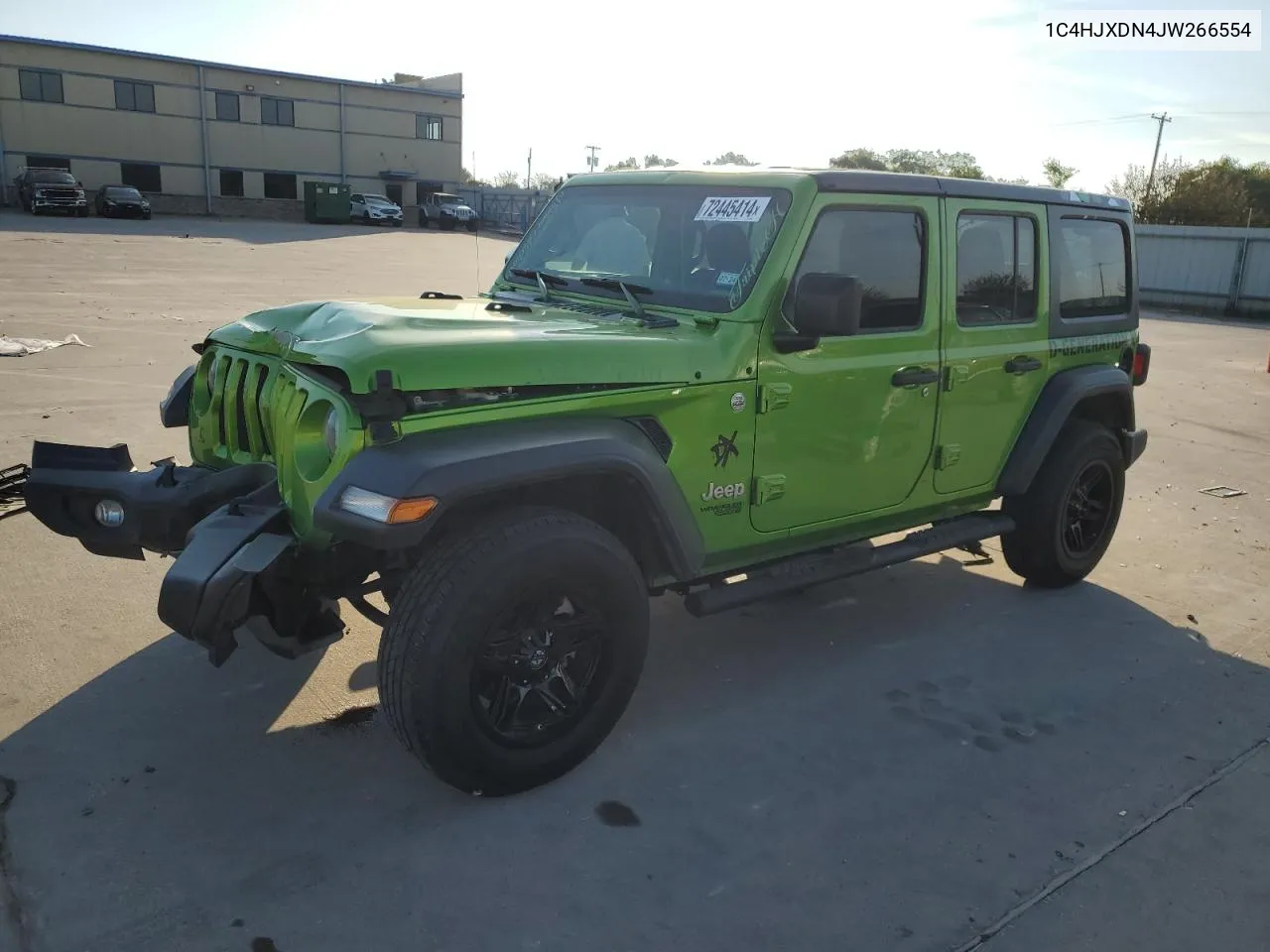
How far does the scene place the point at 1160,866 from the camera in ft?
10.0

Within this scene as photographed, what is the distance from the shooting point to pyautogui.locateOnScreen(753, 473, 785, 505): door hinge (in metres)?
3.69

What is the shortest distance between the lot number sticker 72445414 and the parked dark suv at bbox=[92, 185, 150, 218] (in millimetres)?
36870

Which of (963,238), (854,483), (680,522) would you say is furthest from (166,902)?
(963,238)

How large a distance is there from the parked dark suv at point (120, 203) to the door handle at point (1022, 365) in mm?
37141

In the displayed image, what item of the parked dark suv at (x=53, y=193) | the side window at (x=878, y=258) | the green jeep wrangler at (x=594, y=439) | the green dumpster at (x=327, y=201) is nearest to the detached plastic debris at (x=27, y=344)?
the green jeep wrangler at (x=594, y=439)

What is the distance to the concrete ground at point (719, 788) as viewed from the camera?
2729 mm

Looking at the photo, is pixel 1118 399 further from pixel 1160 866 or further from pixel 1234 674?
pixel 1160 866

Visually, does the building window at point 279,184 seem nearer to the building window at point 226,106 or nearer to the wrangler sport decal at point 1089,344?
the building window at point 226,106

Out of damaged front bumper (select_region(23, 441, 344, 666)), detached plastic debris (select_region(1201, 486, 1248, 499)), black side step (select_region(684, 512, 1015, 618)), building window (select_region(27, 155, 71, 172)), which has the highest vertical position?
building window (select_region(27, 155, 71, 172))

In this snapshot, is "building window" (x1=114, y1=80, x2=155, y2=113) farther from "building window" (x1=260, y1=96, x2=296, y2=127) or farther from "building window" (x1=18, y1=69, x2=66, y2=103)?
"building window" (x1=260, y1=96, x2=296, y2=127)

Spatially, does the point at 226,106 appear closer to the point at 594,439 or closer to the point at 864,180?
the point at 864,180

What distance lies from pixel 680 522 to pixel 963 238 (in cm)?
201

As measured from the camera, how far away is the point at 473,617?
2.94 meters

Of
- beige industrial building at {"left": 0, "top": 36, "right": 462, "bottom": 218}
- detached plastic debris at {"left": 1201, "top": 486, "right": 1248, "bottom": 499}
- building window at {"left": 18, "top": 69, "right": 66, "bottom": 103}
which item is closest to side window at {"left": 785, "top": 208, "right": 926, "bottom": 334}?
detached plastic debris at {"left": 1201, "top": 486, "right": 1248, "bottom": 499}
